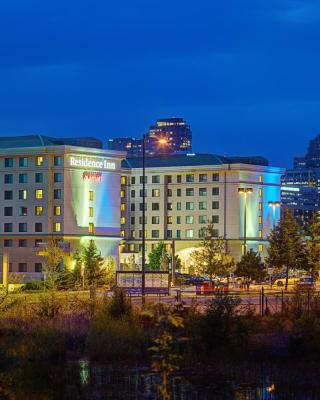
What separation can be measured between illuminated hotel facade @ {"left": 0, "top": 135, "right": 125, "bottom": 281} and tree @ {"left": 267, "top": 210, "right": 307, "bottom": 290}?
3415 centimetres

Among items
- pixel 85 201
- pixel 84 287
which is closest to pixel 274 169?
pixel 85 201

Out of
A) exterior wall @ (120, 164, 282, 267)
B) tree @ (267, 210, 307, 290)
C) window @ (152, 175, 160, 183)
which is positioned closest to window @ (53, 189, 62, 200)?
exterior wall @ (120, 164, 282, 267)

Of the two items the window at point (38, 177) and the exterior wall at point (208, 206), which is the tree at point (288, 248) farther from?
the exterior wall at point (208, 206)

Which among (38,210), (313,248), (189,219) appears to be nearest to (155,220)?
(189,219)

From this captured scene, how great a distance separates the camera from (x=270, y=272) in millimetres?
97688

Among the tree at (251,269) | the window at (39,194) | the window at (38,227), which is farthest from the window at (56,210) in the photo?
the tree at (251,269)

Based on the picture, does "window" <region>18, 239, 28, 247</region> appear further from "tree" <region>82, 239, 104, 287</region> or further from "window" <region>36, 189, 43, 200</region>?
"tree" <region>82, 239, 104, 287</region>

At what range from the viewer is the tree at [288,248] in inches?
3723

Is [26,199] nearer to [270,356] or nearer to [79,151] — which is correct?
[79,151]

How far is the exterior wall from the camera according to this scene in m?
150

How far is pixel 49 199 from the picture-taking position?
124 m

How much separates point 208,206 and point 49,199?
121 feet

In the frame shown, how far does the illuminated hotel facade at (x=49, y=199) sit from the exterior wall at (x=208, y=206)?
82.4 feet

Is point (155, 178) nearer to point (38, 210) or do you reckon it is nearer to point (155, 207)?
point (155, 207)
